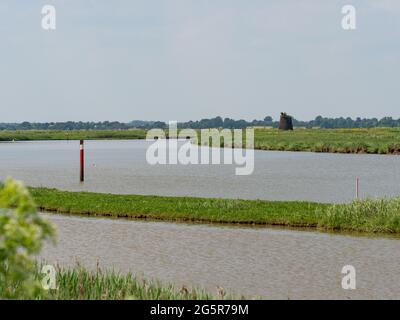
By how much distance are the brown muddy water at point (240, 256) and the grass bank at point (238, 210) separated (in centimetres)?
115

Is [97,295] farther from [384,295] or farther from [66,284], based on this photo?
[384,295]

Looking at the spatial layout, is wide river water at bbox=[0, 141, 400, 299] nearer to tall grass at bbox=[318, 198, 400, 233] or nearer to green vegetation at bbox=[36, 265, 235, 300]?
tall grass at bbox=[318, 198, 400, 233]

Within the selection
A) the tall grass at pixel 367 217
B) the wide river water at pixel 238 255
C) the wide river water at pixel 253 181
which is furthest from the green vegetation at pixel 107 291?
the wide river water at pixel 253 181

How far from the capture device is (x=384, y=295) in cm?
1558

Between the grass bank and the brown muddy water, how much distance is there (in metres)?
1.15

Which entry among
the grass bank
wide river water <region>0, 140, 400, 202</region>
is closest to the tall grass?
the grass bank

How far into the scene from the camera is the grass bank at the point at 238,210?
25.1 m

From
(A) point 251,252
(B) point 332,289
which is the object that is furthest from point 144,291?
(A) point 251,252

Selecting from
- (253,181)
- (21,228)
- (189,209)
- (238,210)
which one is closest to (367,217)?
(238,210)

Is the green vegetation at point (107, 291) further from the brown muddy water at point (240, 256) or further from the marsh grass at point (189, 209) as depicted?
the marsh grass at point (189, 209)

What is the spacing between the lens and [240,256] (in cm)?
2075

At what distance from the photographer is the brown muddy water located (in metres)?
16.5

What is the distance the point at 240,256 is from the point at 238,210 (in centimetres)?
794
